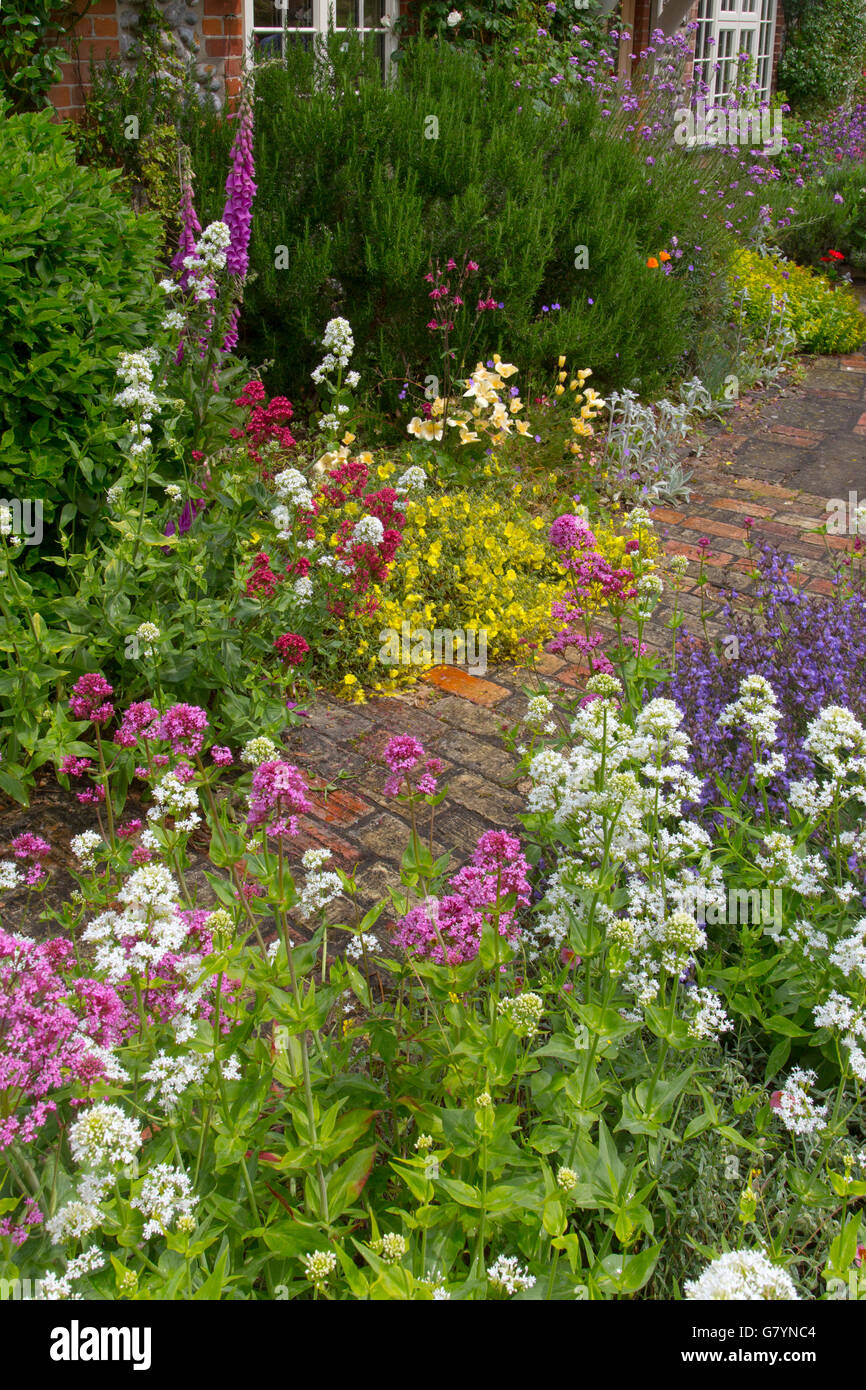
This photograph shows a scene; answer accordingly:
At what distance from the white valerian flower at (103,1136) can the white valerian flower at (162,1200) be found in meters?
0.09

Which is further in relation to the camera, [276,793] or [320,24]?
[320,24]

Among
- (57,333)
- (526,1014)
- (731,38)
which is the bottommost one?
(526,1014)

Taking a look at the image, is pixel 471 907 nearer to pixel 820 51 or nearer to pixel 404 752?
pixel 404 752

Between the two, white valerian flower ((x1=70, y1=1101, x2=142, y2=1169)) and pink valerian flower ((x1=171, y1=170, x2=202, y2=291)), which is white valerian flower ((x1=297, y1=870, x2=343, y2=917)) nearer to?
white valerian flower ((x1=70, y1=1101, x2=142, y2=1169))

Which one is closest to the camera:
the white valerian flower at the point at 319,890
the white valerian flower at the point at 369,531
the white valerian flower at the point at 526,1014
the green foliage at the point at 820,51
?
the white valerian flower at the point at 526,1014

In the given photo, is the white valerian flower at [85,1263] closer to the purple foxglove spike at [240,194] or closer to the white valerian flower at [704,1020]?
the white valerian flower at [704,1020]

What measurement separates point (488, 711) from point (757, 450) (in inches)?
150

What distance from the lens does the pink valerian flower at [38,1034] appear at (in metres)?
1.47

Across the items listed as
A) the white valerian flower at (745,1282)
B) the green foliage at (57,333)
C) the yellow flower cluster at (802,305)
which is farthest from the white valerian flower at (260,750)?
the yellow flower cluster at (802,305)

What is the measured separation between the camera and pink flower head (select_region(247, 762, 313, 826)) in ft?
5.36

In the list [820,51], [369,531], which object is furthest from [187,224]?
[820,51]

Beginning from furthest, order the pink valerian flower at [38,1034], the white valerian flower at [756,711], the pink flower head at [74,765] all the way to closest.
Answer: the pink flower head at [74,765]
the white valerian flower at [756,711]
the pink valerian flower at [38,1034]

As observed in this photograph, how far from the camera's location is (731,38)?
14.7 meters

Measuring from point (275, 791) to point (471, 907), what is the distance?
472mm
